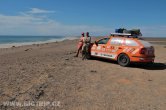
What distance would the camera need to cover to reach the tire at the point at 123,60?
11.9m

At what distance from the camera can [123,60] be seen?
12188 millimetres

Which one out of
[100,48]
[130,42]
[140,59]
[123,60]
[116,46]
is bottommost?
[123,60]

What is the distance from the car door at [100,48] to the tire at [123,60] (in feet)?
4.13

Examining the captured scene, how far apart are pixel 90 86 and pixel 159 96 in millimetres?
2105

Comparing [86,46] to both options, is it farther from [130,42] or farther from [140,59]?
[140,59]

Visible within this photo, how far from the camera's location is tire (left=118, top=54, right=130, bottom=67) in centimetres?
1191

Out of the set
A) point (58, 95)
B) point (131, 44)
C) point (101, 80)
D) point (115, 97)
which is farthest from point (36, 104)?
point (131, 44)

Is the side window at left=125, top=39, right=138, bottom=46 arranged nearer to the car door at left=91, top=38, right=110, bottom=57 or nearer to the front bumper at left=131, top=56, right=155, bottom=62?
the front bumper at left=131, top=56, right=155, bottom=62

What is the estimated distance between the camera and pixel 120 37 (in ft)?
41.9

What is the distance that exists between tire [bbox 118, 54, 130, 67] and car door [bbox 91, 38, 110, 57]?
126 centimetres

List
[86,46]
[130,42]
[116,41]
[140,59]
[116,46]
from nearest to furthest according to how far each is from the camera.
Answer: [140,59]
[130,42]
[116,46]
[116,41]
[86,46]

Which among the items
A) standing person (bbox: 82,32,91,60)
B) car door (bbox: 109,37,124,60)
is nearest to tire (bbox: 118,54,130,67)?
car door (bbox: 109,37,124,60)

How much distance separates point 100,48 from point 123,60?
1.85 metres

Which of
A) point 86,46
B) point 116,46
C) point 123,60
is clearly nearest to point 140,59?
point 123,60
